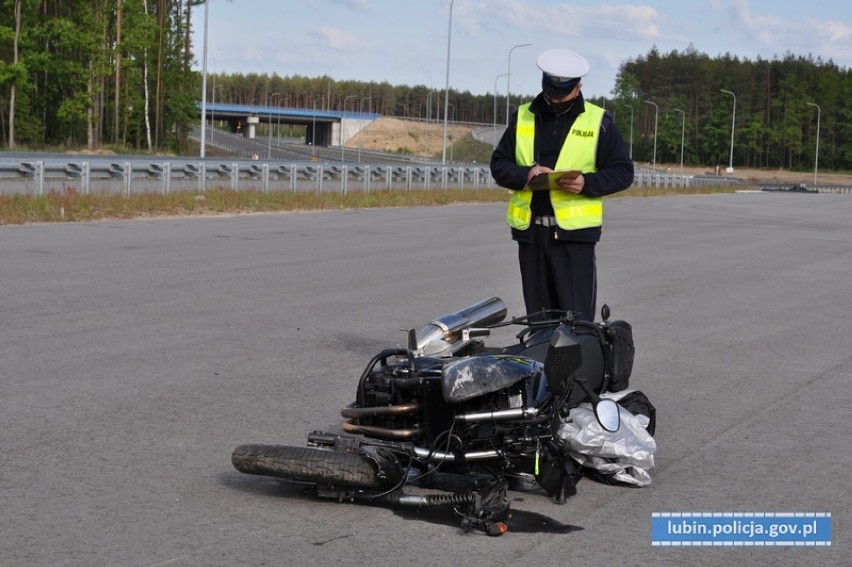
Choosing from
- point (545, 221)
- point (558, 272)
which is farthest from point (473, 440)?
point (545, 221)

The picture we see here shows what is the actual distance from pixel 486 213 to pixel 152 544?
1056 inches

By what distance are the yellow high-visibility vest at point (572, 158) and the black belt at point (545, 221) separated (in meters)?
0.04

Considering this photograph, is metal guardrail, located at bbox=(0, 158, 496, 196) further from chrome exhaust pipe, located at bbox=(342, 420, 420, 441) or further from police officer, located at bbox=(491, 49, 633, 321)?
chrome exhaust pipe, located at bbox=(342, 420, 420, 441)

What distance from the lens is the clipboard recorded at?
21.0 ft

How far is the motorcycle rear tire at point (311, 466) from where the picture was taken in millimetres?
5008

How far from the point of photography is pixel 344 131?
15438 cm

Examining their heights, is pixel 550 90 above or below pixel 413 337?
above

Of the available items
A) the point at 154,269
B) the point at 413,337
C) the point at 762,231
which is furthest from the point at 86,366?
the point at 762,231

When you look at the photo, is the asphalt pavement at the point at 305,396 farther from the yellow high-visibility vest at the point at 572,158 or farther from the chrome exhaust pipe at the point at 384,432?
the yellow high-visibility vest at the point at 572,158

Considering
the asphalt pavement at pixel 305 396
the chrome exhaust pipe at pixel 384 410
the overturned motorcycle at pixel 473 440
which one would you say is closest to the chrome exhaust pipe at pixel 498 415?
the overturned motorcycle at pixel 473 440

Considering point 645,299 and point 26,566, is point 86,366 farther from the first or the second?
point 645,299

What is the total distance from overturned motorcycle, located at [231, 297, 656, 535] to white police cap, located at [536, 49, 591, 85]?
1419mm

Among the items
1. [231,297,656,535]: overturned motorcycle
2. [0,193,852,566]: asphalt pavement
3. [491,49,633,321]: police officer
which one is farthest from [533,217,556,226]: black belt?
[0,193,852,566]: asphalt pavement

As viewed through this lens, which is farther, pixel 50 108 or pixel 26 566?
pixel 50 108
